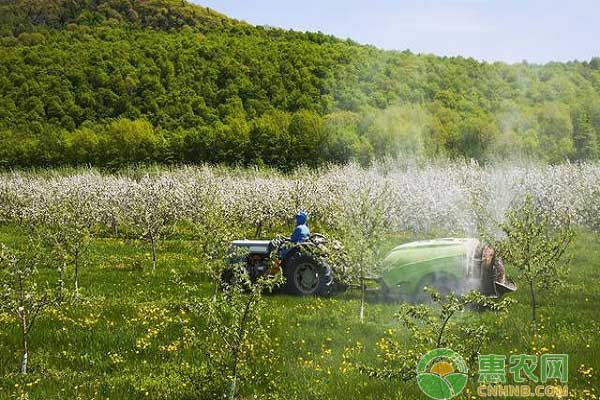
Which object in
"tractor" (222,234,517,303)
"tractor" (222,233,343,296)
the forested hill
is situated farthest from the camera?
the forested hill

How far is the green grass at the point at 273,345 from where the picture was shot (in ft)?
25.3

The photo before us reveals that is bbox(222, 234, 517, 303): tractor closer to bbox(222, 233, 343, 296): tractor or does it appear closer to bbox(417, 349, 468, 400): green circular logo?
bbox(222, 233, 343, 296): tractor

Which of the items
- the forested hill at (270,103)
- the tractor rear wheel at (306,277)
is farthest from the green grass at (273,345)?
the forested hill at (270,103)

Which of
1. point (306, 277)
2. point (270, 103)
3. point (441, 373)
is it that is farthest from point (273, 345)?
point (270, 103)

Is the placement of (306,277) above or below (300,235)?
below

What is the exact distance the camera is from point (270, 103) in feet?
314

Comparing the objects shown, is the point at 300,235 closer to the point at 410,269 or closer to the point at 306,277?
the point at 306,277

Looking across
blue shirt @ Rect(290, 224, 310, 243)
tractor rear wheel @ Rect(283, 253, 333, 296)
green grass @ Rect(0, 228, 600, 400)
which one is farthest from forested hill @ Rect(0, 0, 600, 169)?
green grass @ Rect(0, 228, 600, 400)

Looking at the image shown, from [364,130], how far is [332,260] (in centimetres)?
6037

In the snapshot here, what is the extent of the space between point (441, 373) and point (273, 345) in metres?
3.26

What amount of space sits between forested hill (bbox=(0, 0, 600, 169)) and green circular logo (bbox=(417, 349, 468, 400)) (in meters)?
A: 52.6

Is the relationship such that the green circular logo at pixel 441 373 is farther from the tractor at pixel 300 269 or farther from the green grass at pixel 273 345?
the tractor at pixel 300 269

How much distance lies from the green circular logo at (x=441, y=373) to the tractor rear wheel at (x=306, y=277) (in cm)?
639

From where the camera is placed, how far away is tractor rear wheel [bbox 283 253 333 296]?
45.3 ft
